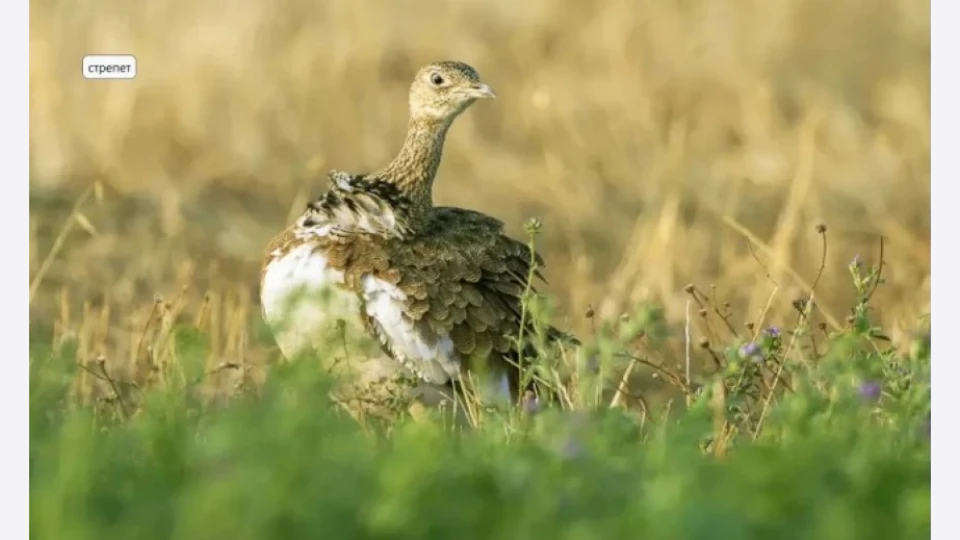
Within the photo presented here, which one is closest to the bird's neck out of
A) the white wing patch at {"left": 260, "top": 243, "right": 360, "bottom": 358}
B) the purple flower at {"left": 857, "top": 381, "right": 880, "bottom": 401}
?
the white wing patch at {"left": 260, "top": 243, "right": 360, "bottom": 358}

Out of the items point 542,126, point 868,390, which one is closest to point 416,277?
point 868,390

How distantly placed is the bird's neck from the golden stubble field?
272 cm

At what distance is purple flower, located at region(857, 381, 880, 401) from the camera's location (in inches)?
210

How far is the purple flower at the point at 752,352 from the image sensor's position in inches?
243

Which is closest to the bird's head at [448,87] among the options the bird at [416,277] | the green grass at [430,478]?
the bird at [416,277]

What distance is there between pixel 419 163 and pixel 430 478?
163 inches

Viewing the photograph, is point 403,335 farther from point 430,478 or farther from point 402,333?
point 430,478

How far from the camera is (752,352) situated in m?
6.21

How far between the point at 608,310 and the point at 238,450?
617 centimetres

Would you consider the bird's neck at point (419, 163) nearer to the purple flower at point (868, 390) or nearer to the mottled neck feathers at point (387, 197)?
the mottled neck feathers at point (387, 197)

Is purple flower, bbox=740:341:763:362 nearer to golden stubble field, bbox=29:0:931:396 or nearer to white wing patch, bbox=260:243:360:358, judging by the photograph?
white wing patch, bbox=260:243:360:358

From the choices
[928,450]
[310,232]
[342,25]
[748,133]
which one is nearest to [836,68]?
[748,133]

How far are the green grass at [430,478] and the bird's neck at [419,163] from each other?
2889 mm

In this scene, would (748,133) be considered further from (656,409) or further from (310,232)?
(656,409)
